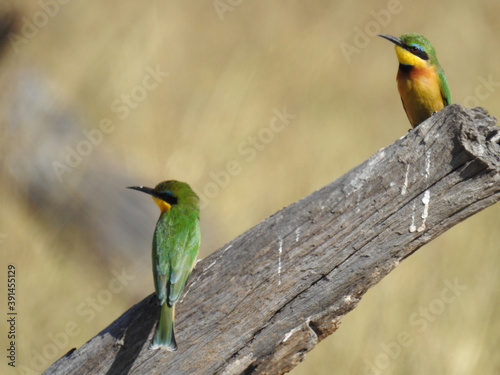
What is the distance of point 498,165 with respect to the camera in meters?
2.62

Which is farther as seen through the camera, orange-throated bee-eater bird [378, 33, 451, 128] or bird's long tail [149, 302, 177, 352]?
orange-throated bee-eater bird [378, 33, 451, 128]

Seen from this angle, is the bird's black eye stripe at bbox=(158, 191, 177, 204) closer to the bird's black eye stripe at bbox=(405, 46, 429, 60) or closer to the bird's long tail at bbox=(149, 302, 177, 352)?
the bird's long tail at bbox=(149, 302, 177, 352)

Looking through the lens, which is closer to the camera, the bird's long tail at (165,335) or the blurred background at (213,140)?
the bird's long tail at (165,335)

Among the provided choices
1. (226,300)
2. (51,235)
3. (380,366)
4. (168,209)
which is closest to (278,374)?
(226,300)
